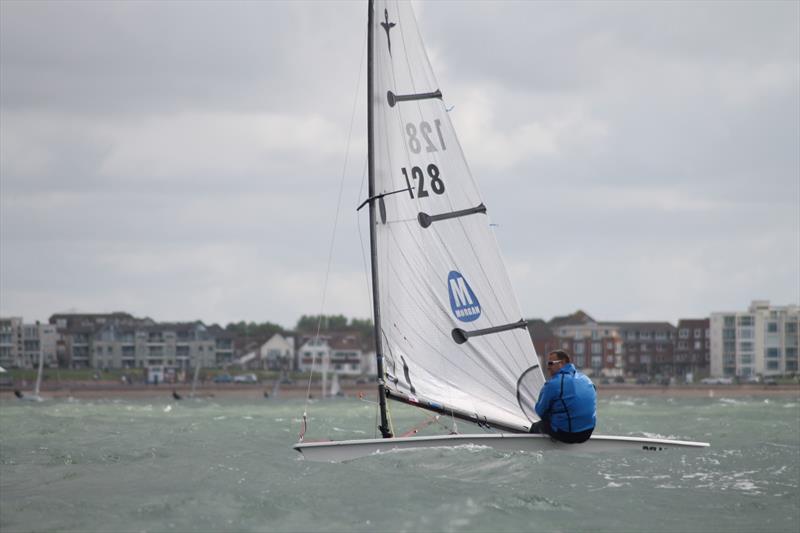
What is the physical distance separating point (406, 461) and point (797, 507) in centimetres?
512

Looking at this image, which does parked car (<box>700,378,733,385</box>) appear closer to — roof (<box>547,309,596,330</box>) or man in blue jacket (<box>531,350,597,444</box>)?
roof (<box>547,309,596,330</box>)

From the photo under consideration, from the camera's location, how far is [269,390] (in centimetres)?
11369

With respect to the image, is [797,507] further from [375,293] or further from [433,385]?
[375,293]

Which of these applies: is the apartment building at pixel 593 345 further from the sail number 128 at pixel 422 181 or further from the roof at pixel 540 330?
the sail number 128 at pixel 422 181

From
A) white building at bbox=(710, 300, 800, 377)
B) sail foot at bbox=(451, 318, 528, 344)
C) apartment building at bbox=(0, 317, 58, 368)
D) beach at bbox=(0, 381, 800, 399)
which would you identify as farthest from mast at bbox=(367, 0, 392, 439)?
apartment building at bbox=(0, 317, 58, 368)

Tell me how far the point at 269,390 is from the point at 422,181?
329ft

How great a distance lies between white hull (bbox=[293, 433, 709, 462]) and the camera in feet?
43.7

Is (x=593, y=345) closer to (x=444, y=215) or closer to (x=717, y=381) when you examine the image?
(x=717, y=381)

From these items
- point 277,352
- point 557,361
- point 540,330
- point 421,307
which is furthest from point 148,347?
point 557,361

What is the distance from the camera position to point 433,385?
1506 cm

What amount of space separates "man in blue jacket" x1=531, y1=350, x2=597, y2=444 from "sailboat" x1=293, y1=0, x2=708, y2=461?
857mm

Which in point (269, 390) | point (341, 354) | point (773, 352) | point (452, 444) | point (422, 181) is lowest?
point (269, 390)

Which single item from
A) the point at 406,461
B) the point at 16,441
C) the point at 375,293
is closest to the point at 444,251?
the point at 375,293

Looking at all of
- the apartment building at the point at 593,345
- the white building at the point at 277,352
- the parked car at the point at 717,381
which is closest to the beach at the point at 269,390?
the parked car at the point at 717,381
